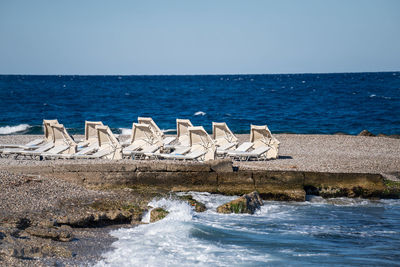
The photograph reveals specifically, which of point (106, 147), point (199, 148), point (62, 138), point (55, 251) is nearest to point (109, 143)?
point (106, 147)

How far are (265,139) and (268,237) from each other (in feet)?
23.9

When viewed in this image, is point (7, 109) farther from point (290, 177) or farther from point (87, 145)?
point (290, 177)

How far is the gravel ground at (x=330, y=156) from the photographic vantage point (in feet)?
44.2

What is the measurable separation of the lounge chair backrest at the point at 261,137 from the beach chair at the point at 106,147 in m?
4.12

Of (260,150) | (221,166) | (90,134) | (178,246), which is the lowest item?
(178,246)

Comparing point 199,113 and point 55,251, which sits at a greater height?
point 199,113

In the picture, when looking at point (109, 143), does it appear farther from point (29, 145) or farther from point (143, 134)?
point (29, 145)

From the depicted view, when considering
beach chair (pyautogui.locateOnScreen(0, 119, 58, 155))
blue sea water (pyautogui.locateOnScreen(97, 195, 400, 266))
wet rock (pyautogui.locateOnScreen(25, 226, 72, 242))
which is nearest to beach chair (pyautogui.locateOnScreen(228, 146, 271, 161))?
blue sea water (pyautogui.locateOnScreen(97, 195, 400, 266))

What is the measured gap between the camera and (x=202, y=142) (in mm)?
14477

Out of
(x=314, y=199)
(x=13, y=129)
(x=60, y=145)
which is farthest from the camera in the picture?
(x=13, y=129)

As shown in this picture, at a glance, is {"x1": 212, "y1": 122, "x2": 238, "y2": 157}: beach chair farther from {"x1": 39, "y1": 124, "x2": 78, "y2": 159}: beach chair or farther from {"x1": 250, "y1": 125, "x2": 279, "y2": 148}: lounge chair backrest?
{"x1": 39, "y1": 124, "x2": 78, "y2": 159}: beach chair

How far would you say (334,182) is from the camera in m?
11.5

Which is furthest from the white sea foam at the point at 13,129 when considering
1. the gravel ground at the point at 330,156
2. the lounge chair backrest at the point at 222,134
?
the lounge chair backrest at the point at 222,134

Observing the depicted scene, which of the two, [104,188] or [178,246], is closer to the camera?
[178,246]
